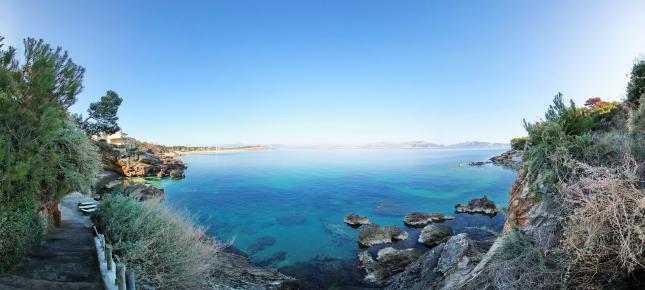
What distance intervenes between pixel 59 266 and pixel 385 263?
10261 millimetres

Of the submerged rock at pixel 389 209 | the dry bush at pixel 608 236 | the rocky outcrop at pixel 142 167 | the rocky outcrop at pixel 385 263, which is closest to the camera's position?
the dry bush at pixel 608 236

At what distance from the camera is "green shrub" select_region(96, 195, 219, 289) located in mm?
6590

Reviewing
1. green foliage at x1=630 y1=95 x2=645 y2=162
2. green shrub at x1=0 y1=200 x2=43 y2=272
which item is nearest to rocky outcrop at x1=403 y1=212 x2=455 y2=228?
green foliage at x1=630 y1=95 x2=645 y2=162

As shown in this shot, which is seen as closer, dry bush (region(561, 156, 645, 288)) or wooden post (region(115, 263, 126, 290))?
dry bush (region(561, 156, 645, 288))

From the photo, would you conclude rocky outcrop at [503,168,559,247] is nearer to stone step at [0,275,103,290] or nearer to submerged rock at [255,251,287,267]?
stone step at [0,275,103,290]

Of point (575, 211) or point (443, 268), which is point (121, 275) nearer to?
point (575, 211)

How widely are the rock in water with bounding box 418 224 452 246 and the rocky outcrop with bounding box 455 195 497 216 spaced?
7.34m

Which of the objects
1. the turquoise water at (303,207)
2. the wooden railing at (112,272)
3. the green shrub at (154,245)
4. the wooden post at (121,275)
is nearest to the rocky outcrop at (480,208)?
the turquoise water at (303,207)

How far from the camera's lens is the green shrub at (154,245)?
21.6 feet

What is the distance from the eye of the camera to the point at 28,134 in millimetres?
6434

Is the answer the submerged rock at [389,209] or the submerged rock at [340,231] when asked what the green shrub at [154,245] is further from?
the submerged rock at [389,209]

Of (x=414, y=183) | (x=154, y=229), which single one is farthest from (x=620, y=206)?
(x=414, y=183)

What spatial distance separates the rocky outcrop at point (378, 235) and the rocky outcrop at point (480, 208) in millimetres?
8099

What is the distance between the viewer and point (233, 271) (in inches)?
428
